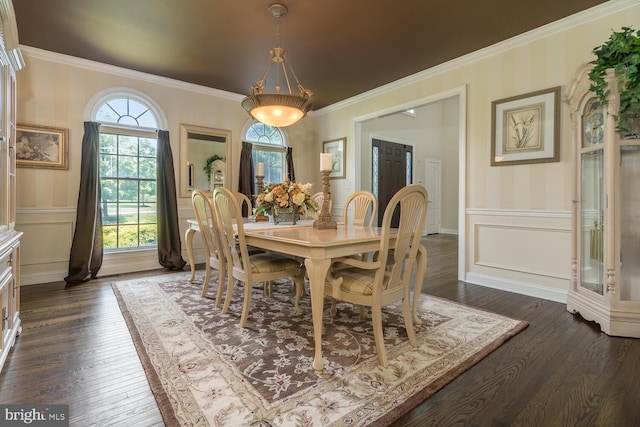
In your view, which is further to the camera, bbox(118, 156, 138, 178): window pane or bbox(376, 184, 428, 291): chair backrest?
bbox(118, 156, 138, 178): window pane

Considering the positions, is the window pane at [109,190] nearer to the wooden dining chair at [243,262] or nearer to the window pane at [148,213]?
→ the window pane at [148,213]

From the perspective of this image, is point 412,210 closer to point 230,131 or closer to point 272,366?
point 272,366

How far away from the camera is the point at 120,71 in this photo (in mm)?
4031

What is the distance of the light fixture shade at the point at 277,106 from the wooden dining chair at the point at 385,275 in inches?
57.9

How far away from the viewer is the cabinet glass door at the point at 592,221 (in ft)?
7.91

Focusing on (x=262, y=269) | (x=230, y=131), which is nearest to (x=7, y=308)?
(x=262, y=269)

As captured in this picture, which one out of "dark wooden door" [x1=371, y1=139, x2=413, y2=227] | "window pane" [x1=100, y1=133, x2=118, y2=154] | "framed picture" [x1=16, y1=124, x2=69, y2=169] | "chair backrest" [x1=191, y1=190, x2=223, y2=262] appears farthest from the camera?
"dark wooden door" [x1=371, y1=139, x2=413, y2=227]

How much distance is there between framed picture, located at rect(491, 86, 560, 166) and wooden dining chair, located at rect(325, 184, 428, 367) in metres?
1.91

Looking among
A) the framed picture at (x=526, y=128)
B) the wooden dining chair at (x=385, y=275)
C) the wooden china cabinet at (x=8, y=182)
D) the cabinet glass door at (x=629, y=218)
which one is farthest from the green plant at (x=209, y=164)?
the cabinet glass door at (x=629, y=218)

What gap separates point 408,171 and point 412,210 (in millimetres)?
5862

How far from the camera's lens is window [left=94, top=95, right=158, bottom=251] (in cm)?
406

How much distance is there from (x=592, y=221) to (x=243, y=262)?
2768 mm

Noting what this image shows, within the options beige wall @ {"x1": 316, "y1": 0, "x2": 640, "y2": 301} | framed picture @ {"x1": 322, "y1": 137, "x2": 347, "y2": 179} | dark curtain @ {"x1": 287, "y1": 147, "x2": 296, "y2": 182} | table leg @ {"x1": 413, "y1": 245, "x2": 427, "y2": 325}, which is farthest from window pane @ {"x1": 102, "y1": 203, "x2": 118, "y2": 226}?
beige wall @ {"x1": 316, "y1": 0, "x2": 640, "y2": 301}

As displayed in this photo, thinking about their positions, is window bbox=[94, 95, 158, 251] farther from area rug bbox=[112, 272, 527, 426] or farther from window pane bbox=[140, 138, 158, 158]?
area rug bbox=[112, 272, 527, 426]
